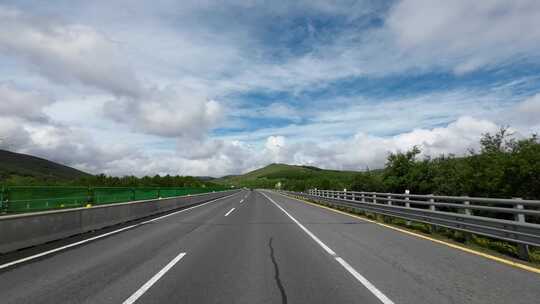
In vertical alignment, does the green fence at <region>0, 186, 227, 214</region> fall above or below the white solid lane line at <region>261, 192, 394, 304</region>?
above

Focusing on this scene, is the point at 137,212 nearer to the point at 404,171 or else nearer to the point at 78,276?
the point at 78,276

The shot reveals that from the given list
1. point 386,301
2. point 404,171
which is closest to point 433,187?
point 404,171

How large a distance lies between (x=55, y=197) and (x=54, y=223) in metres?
6.67

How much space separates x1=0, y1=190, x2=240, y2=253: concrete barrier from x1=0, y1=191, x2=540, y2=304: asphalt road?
19.7 inches

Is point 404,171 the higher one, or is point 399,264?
point 404,171

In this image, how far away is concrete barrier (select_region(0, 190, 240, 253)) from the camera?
8.56 m

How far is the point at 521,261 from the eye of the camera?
7.53 metres

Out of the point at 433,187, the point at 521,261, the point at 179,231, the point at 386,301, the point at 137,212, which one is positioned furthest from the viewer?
the point at 433,187

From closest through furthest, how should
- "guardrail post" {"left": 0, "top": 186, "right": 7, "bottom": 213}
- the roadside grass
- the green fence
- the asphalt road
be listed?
the asphalt road → the roadside grass → "guardrail post" {"left": 0, "top": 186, "right": 7, "bottom": 213} → the green fence

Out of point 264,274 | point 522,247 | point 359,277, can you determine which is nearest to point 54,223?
point 264,274

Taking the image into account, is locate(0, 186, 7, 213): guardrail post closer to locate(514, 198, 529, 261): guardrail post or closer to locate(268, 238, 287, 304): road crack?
locate(268, 238, 287, 304): road crack

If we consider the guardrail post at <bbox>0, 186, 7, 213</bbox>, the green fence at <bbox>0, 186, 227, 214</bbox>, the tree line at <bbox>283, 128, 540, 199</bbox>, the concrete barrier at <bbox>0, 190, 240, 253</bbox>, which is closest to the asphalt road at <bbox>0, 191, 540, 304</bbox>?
the concrete barrier at <bbox>0, 190, 240, 253</bbox>

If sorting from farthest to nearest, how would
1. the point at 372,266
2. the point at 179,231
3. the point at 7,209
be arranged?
the point at 7,209
the point at 179,231
the point at 372,266

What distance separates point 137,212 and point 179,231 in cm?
620
